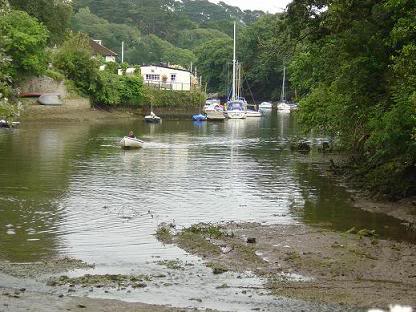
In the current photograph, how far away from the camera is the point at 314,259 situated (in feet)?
46.3

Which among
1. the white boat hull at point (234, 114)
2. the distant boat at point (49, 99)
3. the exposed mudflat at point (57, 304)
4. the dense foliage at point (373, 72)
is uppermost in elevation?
the dense foliage at point (373, 72)

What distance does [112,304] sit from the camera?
10.5m

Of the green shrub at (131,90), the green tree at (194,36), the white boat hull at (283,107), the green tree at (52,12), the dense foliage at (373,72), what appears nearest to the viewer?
the dense foliage at (373,72)

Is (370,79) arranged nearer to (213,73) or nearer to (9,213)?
(9,213)

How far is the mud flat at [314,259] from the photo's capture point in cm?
Result: 1162

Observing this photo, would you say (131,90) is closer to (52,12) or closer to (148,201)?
(52,12)

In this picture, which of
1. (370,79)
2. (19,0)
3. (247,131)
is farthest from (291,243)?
(19,0)

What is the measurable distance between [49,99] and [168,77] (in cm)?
3263

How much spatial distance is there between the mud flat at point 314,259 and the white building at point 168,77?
80.1 meters

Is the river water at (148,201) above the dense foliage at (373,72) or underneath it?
underneath

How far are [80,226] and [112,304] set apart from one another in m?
7.71

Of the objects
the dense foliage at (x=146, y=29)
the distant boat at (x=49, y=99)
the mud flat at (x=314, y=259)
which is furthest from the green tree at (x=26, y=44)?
the dense foliage at (x=146, y=29)

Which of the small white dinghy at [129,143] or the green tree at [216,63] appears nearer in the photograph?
the small white dinghy at [129,143]

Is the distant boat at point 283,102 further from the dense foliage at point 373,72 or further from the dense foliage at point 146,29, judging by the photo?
the dense foliage at point 373,72
